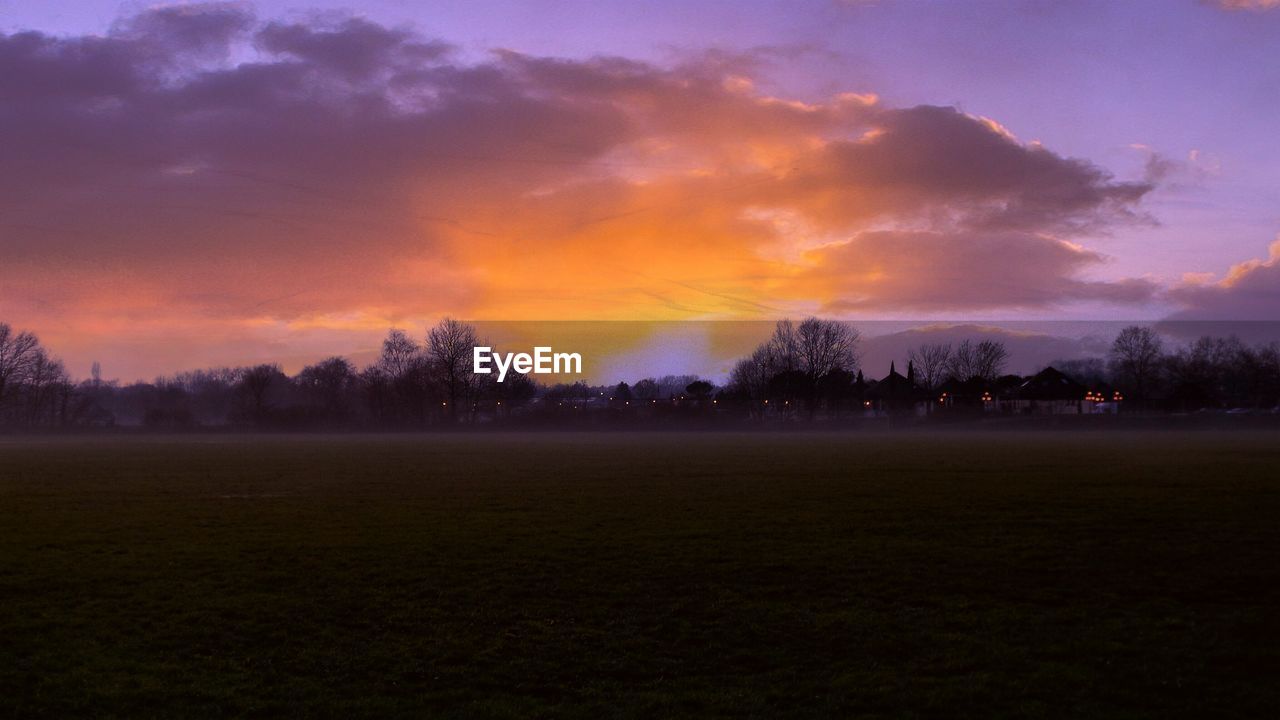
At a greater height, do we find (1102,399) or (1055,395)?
(1055,395)

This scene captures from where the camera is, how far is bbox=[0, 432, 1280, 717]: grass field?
9320 mm

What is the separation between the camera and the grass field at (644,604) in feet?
30.6

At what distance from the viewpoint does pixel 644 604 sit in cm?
1311

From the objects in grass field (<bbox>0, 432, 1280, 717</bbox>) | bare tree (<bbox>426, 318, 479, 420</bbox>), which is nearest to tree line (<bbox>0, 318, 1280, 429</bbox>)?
bare tree (<bbox>426, 318, 479, 420</bbox>)

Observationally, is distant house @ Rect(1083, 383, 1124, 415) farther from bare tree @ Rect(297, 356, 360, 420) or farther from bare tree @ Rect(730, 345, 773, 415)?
bare tree @ Rect(297, 356, 360, 420)

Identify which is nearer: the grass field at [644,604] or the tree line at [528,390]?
the grass field at [644,604]

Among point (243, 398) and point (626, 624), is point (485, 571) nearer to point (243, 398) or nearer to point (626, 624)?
point (626, 624)

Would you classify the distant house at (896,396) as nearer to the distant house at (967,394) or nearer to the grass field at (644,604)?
the distant house at (967,394)

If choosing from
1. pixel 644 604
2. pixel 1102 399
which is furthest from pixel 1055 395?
pixel 644 604

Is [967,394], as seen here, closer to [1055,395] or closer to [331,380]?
[1055,395]

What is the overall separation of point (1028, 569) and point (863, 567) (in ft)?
8.74

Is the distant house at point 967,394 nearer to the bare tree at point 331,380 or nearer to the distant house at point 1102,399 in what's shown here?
the distant house at point 1102,399

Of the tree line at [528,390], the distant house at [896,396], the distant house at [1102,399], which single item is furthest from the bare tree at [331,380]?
the distant house at [1102,399]

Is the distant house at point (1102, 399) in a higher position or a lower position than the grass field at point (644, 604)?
higher
